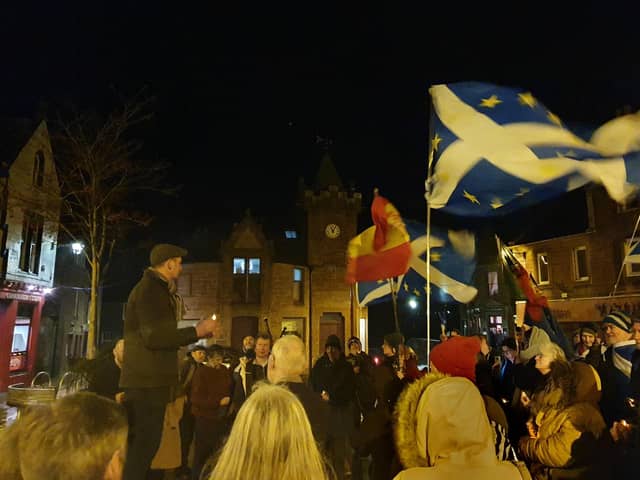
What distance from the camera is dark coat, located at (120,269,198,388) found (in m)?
3.81

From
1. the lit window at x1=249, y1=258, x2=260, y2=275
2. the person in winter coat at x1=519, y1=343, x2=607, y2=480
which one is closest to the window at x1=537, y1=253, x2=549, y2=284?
the lit window at x1=249, y1=258, x2=260, y2=275

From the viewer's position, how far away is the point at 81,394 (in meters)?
1.93

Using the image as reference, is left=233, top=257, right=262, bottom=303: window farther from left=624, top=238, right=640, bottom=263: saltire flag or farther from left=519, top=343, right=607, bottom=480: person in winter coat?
left=519, top=343, right=607, bottom=480: person in winter coat

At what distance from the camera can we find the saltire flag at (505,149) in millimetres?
6168

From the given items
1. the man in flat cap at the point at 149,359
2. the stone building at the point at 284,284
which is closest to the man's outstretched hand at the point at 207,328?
the man in flat cap at the point at 149,359

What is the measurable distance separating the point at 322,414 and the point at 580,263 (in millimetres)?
27880

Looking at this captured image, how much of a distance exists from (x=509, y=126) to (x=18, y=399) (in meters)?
14.6

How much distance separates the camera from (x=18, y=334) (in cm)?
2055

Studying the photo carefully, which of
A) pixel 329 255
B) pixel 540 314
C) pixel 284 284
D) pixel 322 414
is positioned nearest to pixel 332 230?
pixel 329 255

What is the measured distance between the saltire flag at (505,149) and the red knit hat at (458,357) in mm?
3070

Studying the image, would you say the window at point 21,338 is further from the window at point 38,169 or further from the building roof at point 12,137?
the building roof at point 12,137

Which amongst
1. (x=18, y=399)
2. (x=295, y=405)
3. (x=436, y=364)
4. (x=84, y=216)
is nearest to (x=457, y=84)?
(x=436, y=364)

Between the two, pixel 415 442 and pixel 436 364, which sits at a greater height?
pixel 436 364

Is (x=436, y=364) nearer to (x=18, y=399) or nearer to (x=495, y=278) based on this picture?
(x=18, y=399)
